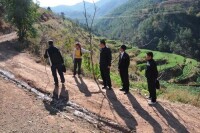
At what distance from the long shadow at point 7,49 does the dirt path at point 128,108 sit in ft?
10.5

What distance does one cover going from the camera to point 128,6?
198875 millimetres

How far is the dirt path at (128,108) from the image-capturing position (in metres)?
9.63

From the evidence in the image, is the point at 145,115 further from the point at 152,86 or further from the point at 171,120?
the point at 152,86

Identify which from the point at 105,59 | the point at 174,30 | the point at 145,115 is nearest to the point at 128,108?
the point at 145,115

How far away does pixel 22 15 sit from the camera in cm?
2008

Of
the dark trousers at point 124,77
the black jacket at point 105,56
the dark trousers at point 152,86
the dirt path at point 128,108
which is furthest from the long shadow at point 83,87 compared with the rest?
the dark trousers at point 152,86

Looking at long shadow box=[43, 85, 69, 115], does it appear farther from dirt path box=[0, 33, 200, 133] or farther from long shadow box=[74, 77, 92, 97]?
long shadow box=[74, 77, 92, 97]

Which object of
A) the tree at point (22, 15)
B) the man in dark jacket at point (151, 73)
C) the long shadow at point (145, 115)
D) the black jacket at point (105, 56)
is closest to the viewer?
the long shadow at point (145, 115)

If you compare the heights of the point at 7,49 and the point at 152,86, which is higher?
the point at 7,49

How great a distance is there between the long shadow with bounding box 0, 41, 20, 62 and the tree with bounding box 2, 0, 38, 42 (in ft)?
3.13

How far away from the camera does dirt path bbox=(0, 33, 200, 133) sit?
9.63 meters

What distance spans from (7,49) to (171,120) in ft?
40.2

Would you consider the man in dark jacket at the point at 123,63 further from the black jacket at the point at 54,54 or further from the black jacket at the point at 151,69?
the black jacket at the point at 54,54

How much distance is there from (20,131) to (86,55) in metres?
9.87
